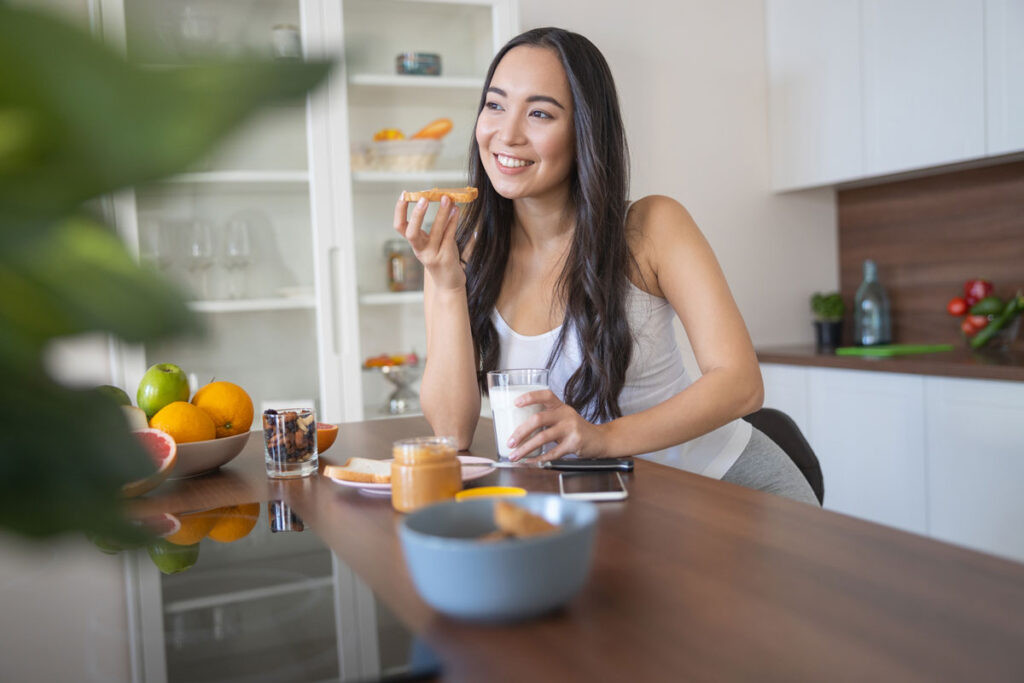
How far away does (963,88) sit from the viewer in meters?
2.82

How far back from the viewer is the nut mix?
1.23m

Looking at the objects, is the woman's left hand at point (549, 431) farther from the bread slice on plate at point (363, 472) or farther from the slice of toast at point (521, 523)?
the slice of toast at point (521, 523)

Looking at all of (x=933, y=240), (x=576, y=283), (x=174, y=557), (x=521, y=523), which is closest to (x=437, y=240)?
(x=576, y=283)

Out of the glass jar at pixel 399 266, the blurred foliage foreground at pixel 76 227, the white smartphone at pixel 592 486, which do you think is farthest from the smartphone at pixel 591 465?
the glass jar at pixel 399 266

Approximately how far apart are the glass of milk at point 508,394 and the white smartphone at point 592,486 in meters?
0.14

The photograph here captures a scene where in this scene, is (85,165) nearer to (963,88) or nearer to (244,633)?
(244,633)

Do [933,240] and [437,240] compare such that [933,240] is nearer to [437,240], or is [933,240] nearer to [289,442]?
[437,240]

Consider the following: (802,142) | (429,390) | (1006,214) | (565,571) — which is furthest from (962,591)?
(802,142)

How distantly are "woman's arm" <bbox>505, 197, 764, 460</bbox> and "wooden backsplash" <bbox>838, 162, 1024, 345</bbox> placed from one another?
1904 mm

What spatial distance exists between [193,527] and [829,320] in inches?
120

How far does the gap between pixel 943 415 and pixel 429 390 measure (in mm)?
1799

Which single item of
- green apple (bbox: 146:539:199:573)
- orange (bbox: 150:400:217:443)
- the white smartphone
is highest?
orange (bbox: 150:400:217:443)

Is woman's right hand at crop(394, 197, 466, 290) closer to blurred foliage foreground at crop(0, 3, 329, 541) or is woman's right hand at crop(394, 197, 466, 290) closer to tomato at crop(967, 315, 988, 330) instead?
blurred foliage foreground at crop(0, 3, 329, 541)

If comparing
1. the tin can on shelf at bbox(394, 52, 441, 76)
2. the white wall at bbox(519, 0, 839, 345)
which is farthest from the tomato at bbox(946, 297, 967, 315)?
the tin can on shelf at bbox(394, 52, 441, 76)
